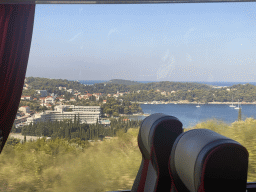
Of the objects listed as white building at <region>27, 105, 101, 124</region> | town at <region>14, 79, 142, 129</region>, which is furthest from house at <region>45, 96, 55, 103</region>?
white building at <region>27, 105, 101, 124</region>

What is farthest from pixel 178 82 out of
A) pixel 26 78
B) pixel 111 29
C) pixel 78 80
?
pixel 26 78

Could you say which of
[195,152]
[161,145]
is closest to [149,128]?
[161,145]

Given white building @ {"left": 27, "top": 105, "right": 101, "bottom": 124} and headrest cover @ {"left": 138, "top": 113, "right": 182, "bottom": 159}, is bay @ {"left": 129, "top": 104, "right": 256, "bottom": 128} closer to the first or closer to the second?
white building @ {"left": 27, "top": 105, "right": 101, "bottom": 124}

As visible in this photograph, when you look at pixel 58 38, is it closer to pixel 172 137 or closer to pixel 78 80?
pixel 78 80

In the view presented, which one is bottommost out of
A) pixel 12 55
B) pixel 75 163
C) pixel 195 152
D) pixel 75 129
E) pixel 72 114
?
pixel 75 163

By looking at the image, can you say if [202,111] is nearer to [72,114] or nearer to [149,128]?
[72,114]

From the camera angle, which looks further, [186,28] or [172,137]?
[186,28]

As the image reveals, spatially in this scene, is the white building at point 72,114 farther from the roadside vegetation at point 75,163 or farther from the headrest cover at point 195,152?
the headrest cover at point 195,152
